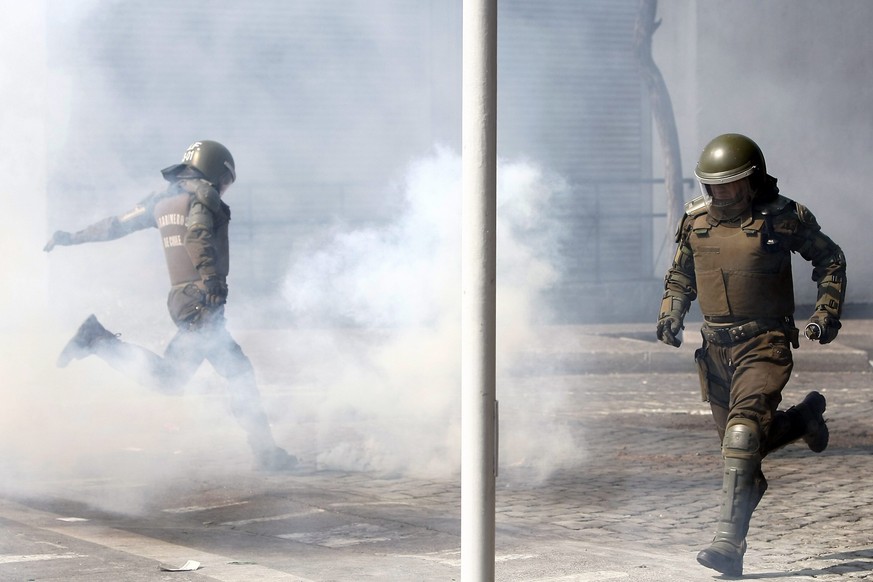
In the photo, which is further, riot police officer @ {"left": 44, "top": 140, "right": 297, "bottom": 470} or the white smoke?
the white smoke

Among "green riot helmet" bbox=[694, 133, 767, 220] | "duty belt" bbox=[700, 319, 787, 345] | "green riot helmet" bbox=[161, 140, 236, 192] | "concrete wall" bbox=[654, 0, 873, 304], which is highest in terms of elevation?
"concrete wall" bbox=[654, 0, 873, 304]

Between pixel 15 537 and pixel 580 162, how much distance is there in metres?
10.4

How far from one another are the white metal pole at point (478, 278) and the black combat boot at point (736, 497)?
1382 millimetres

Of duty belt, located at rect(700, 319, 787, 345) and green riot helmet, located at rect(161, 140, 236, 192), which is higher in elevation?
green riot helmet, located at rect(161, 140, 236, 192)

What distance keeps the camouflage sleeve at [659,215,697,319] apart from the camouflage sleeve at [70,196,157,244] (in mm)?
2824

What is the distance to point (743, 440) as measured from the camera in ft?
15.5

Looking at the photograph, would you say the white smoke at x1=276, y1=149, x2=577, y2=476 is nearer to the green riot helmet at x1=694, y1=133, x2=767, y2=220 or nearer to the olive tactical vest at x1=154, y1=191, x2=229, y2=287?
the olive tactical vest at x1=154, y1=191, x2=229, y2=287

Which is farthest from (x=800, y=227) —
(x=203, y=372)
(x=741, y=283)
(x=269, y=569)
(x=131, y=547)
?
(x=203, y=372)

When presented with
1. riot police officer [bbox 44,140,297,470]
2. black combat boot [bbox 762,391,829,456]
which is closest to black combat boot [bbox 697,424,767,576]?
black combat boot [bbox 762,391,829,456]

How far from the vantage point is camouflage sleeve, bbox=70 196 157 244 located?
696 cm

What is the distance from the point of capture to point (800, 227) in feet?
15.9

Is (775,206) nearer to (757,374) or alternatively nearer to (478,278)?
(757,374)

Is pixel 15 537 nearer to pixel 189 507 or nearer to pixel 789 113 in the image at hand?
pixel 189 507

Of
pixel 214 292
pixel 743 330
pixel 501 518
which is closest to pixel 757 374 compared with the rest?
pixel 743 330
